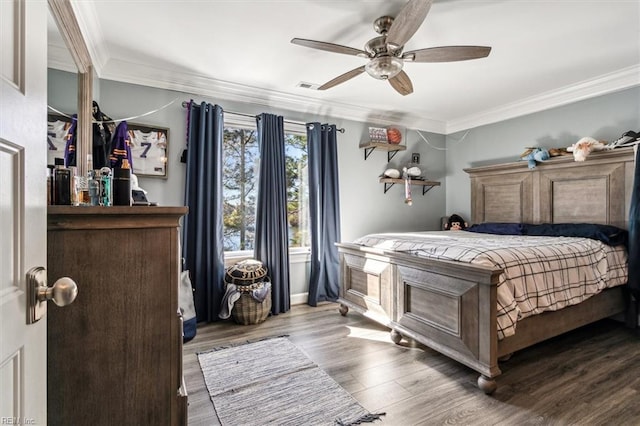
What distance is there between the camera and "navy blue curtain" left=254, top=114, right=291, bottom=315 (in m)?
3.32

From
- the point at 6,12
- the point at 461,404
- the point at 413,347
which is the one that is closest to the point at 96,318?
the point at 6,12

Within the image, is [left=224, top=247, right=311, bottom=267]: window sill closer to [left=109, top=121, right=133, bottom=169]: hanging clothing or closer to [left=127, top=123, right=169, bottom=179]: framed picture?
[left=127, top=123, right=169, bottom=179]: framed picture

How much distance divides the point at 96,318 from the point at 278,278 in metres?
2.39

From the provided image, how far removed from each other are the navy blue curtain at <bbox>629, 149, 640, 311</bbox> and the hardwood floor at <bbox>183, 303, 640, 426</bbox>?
0.48 m

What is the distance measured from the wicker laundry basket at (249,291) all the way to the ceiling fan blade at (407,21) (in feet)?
7.53

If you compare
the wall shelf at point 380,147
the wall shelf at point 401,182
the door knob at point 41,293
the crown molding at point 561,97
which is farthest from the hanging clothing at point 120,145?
the crown molding at point 561,97

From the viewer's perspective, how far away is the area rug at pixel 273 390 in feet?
5.49

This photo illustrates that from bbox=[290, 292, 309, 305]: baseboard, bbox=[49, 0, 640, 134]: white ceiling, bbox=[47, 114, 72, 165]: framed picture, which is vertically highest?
bbox=[49, 0, 640, 134]: white ceiling

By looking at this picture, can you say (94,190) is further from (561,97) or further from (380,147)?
(561,97)

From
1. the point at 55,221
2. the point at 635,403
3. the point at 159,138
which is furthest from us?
the point at 159,138

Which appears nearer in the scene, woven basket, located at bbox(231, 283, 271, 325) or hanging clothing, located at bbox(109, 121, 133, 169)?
hanging clothing, located at bbox(109, 121, 133, 169)

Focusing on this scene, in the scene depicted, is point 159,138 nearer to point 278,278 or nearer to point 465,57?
point 278,278

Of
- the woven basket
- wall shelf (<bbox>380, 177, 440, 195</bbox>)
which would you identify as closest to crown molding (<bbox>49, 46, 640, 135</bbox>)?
wall shelf (<bbox>380, 177, 440, 195</bbox>)

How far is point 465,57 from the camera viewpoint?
2105 millimetres
